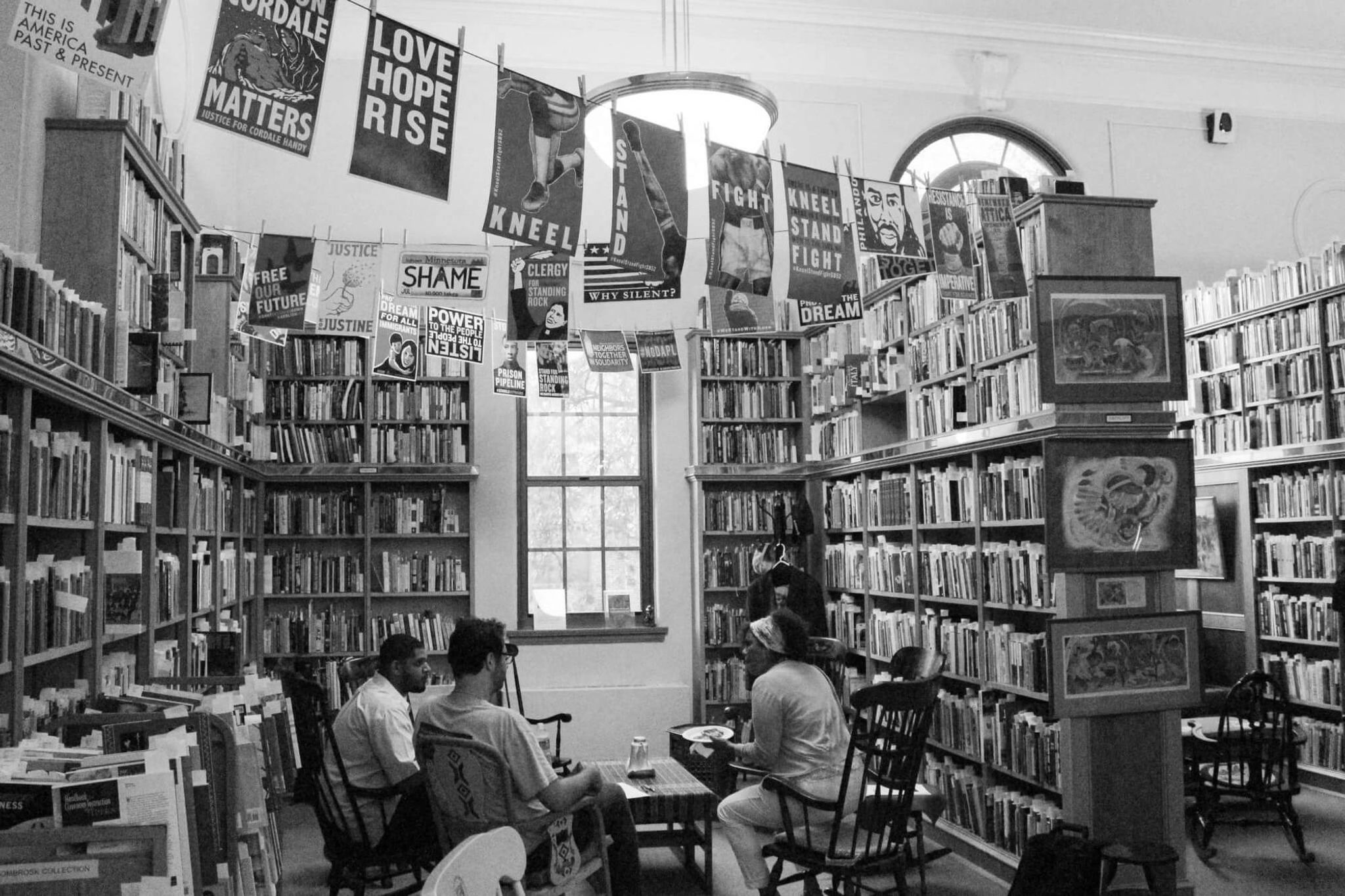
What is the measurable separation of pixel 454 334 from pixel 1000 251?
3.54 metres

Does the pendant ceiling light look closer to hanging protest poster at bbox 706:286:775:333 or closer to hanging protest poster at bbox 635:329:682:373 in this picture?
hanging protest poster at bbox 706:286:775:333

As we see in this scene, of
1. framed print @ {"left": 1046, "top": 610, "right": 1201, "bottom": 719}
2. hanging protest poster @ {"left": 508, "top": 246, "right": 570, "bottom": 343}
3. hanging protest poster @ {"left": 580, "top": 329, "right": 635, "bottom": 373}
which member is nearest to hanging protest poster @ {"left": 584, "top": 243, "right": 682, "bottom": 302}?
hanging protest poster @ {"left": 508, "top": 246, "right": 570, "bottom": 343}

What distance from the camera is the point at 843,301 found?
21.0ft

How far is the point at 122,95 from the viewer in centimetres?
453

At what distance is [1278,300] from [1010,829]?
4676 mm

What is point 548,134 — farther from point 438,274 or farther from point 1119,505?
point 1119,505

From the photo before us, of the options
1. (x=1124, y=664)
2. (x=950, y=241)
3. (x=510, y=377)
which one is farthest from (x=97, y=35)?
(x=510, y=377)

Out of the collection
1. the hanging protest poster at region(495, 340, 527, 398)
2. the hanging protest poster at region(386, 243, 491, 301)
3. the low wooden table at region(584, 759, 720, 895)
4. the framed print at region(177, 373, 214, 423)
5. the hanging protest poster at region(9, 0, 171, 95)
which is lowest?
the low wooden table at region(584, 759, 720, 895)

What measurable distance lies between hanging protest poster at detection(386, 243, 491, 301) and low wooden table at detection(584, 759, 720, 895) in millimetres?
2692

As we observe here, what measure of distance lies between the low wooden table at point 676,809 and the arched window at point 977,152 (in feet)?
19.9

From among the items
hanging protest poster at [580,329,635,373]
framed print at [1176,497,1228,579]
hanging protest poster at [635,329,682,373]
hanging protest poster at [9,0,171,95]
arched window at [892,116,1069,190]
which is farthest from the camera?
arched window at [892,116,1069,190]

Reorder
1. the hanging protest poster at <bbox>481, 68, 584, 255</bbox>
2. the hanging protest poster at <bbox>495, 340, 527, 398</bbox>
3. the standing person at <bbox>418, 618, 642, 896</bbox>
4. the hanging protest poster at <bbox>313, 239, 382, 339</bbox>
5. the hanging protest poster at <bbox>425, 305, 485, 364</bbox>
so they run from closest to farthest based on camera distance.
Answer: the standing person at <bbox>418, 618, 642, 896</bbox>
the hanging protest poster at <bbox>481, 68, 584, 255</bbox>
the hanging protest poster at <bbox>313, 239, 382, 339</bbox>
the hanging protest poster at <bbox>425, 305, 485, 364</bbox>
the hanging protest poster at <bbox>495, 340, 527, 398</bbox>

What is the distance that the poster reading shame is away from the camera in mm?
3455

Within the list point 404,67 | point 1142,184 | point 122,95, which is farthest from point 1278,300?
point 122,95
